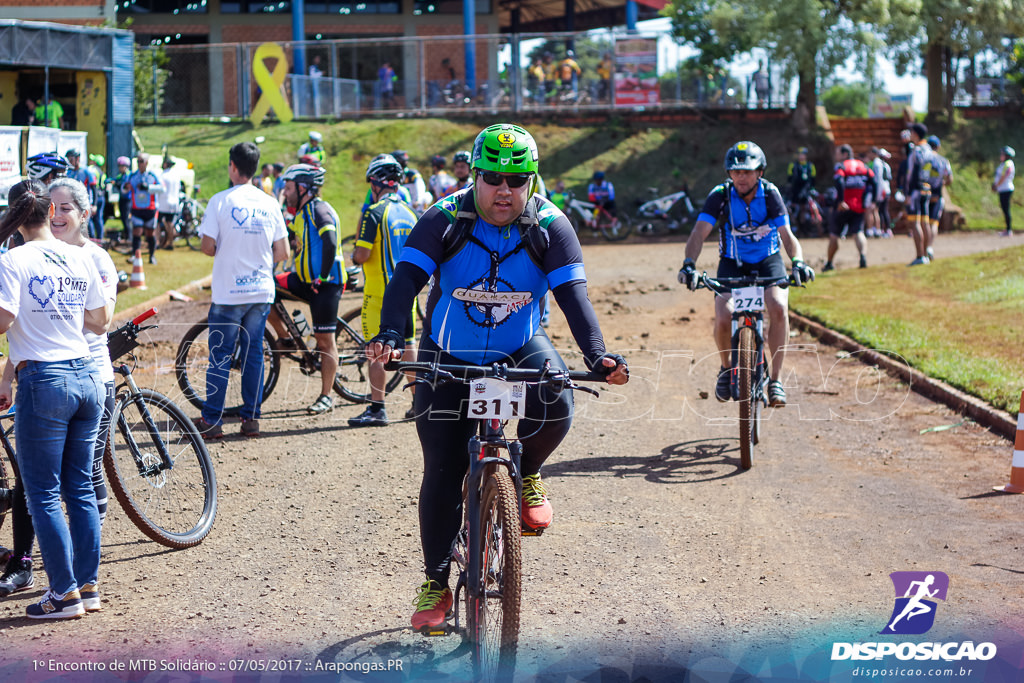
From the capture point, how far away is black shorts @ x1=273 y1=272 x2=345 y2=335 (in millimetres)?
9406

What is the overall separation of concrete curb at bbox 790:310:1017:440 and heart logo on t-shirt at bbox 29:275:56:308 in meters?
6.85

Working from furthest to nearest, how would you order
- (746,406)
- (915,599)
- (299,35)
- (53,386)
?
1. (299,35)
2. (746,406)
3. (915,599)
4. (53,386)

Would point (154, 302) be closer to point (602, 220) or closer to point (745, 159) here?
point (745, 159)

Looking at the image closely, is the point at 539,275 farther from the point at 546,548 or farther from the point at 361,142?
the point at 361,142

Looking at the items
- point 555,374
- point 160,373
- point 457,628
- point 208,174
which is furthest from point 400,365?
point 208,174

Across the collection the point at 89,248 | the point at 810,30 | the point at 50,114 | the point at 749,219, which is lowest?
the point at 89,248

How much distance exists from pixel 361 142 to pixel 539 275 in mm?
27532

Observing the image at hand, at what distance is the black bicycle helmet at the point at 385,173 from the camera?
9.27 metres

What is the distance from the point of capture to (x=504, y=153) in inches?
172

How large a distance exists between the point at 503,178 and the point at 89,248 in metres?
2.22

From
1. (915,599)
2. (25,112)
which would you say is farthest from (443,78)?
(915,599)

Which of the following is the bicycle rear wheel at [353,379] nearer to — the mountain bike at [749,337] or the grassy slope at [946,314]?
the mountain bike at [749,337]

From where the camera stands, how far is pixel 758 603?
17.1 ft

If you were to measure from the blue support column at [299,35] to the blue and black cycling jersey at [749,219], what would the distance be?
86.0 feet
